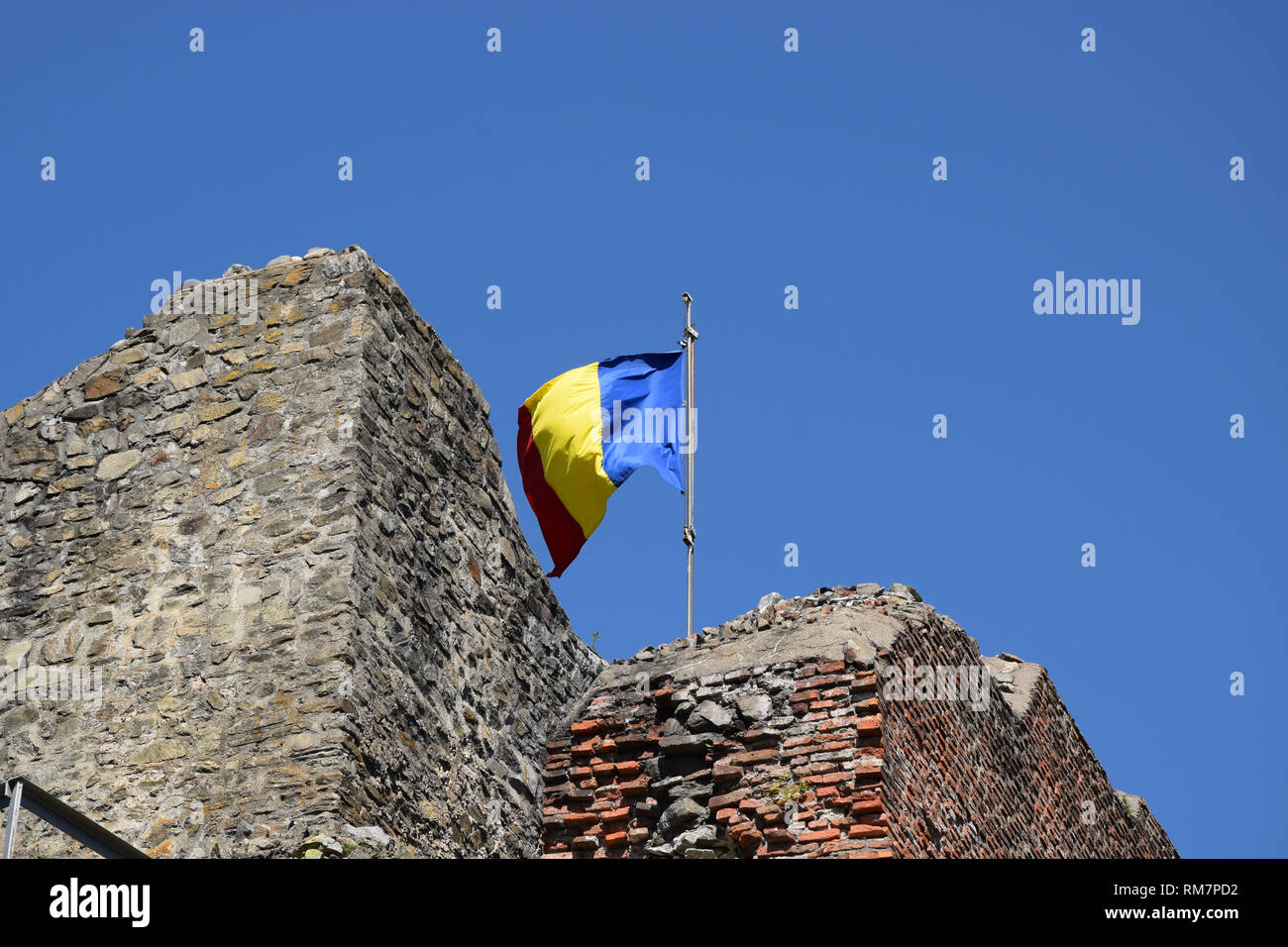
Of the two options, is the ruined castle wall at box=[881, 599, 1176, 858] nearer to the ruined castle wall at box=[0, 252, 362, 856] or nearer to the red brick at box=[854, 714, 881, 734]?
the red brick at box=[854, 714, 881, 734]

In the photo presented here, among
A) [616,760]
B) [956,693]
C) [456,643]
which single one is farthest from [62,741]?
[956,693]

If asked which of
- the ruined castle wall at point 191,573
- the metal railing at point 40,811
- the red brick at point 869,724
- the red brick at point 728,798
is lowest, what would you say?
the metal railing at point 40,811

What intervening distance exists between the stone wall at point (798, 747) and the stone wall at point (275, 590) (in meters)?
0.53

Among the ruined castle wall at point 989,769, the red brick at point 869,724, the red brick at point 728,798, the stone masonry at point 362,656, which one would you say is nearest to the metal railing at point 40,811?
the stone masonry at point 362,656

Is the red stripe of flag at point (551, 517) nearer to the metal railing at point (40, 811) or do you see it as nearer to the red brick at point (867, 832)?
the red brick at point (867, 832)

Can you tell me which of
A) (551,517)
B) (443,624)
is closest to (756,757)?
(443,624)

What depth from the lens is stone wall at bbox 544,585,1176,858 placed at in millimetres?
11117

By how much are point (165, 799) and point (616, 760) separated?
311 centimetres

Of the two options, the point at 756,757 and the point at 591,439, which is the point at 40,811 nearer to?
the point at 756,757

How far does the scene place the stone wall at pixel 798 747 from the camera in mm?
11117

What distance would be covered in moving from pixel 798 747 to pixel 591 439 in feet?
11.3

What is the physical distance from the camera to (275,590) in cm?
1071

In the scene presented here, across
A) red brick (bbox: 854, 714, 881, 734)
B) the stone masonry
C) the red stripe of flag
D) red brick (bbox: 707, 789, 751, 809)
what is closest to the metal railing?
the stone masonry
